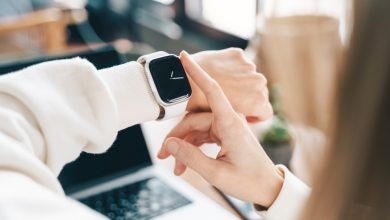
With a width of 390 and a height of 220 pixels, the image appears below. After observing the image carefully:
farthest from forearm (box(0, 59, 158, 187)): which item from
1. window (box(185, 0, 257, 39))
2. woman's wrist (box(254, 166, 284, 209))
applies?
window (box(185, 0, 257, 39))

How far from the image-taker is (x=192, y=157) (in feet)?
2.37

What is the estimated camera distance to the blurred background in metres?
0.41

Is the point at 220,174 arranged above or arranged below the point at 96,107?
below

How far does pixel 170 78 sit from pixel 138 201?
27cm

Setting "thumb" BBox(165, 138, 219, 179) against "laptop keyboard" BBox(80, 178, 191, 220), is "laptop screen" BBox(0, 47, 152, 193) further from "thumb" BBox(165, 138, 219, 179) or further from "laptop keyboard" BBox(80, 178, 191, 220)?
"thumb" BBox(165, 138, 219, 179)

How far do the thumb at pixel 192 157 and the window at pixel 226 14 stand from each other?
0.97 metres

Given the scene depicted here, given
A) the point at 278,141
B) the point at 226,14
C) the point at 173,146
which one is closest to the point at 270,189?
the point at 173,146

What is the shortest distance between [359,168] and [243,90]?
0.44 metres

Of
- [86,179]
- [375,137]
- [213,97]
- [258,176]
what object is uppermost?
[375,137]

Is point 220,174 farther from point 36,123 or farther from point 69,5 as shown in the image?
point 69,5

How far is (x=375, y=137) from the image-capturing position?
1.24 ft

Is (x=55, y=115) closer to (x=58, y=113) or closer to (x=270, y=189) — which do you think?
(x=58, y=113)

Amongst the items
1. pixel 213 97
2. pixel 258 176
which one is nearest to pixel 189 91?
pixel 213 97

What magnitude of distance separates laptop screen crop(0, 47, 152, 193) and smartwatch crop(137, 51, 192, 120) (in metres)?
0.29
